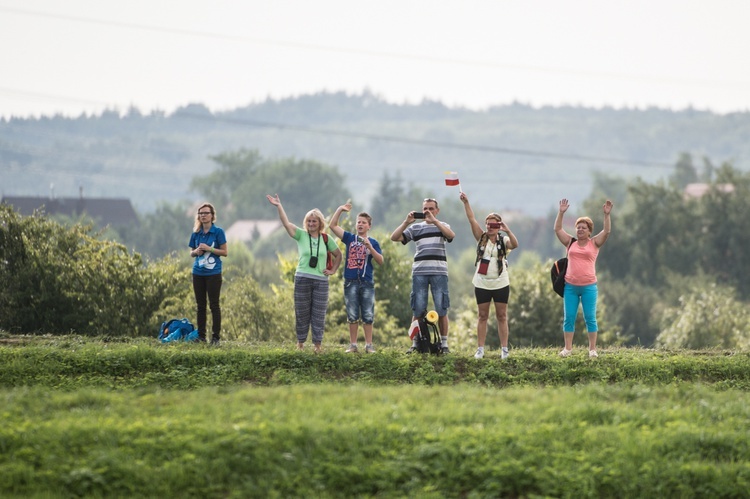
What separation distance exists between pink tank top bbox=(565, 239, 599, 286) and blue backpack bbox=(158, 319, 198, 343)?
6.59 metres

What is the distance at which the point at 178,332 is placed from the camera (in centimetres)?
2027

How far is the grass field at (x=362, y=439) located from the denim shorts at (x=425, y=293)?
164 centimetres

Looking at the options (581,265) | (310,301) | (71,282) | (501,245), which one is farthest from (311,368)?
(71,282)

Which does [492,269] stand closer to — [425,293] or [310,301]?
[425,293]

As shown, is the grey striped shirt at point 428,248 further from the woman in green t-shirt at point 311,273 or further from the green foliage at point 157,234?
the green foliage at point 157,234

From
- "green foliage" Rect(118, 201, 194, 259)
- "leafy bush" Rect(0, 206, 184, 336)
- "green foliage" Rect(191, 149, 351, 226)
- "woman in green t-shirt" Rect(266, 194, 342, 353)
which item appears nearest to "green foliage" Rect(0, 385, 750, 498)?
"woman in green t-shirt" Rect(266, 194, 342, 353)

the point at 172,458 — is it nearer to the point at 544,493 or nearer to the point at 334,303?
the point at 544,493

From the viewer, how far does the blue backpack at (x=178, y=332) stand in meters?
20.1

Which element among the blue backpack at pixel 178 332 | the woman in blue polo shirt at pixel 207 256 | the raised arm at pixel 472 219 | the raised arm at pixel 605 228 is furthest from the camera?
the blue backpack at pixel 178 332

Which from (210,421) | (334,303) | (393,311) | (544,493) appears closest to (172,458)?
(210,421)

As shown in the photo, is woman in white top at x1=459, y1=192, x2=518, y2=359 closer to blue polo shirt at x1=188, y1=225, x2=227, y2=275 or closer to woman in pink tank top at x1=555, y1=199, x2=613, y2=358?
woman in pink tank top at x1=555, y1=199, x2=613, y2=358

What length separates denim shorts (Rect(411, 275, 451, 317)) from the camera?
17.7 m

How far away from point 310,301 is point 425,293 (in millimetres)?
1837

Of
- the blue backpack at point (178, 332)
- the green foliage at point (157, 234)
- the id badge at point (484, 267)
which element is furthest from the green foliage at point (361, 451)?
the green foliage at point (157, 234)
